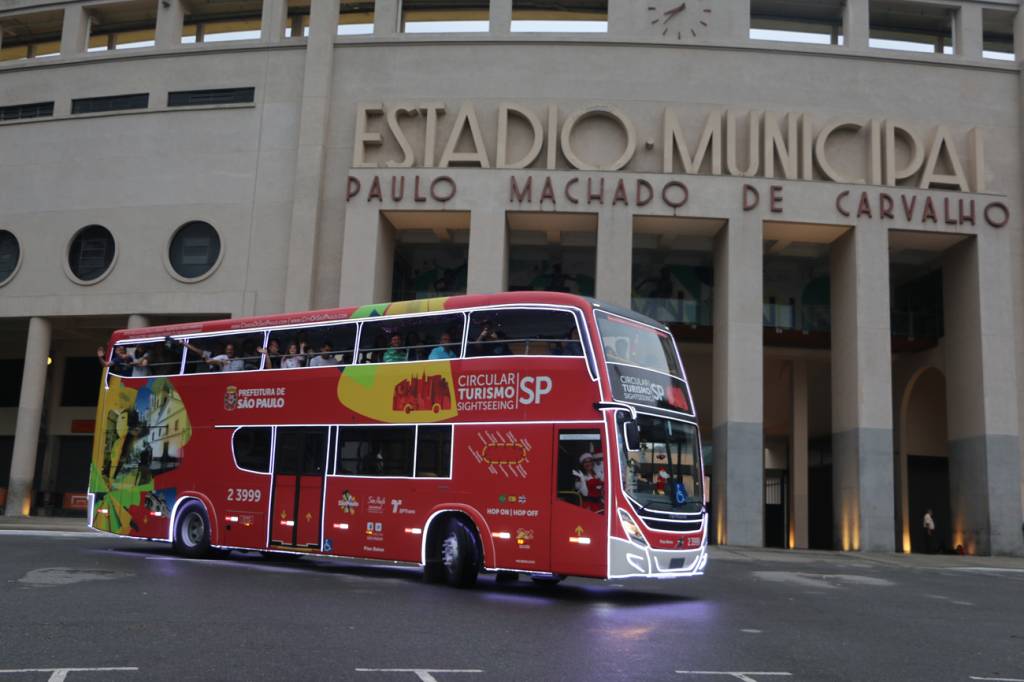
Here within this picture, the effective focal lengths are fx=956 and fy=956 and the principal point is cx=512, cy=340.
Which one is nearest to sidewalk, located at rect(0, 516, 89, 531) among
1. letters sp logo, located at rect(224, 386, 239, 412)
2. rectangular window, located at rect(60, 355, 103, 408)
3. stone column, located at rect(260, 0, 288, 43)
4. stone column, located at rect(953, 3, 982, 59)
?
rectangular window, located at rect(60, 355, 103, 408)

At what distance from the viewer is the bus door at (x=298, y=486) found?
15.3 m

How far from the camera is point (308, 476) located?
15.5 metres

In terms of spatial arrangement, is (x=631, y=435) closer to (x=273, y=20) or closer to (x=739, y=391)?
(x=739, y=391)

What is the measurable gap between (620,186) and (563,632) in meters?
21.2

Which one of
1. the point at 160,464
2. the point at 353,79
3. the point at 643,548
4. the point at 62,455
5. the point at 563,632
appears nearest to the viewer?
the point at 563,632

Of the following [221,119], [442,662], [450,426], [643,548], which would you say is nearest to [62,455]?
[221,119]

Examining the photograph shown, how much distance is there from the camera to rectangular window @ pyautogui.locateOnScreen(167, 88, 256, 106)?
32594mm

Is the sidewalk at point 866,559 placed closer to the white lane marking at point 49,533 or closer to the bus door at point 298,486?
the bus door at point 298,486

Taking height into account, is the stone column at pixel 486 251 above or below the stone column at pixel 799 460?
above

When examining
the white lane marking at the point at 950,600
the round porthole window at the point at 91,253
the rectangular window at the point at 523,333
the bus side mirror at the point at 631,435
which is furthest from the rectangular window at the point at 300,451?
the round porthole window at the point at 91,253

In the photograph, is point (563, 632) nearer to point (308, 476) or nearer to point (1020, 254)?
point (308, 476)

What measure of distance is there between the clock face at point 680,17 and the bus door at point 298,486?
69.5ft

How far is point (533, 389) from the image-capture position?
1316 cm

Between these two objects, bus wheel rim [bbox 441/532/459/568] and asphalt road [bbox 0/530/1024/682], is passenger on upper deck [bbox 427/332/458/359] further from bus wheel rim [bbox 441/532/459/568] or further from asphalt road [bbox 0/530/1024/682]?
asphalt road [bbox 0/530/1024/682]
